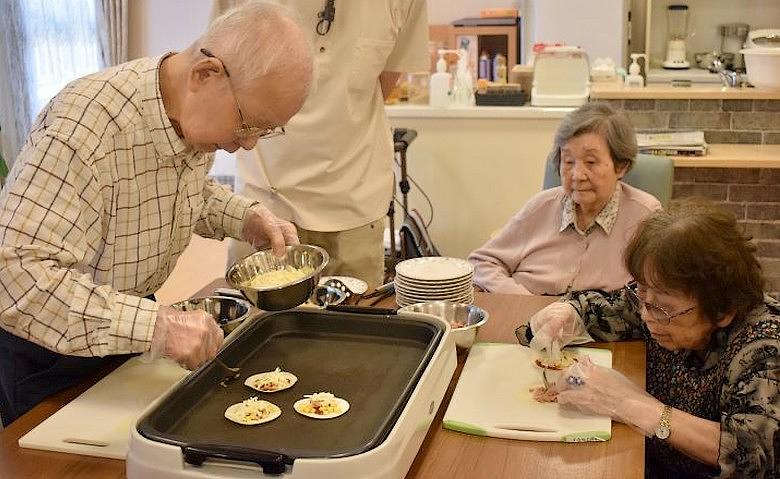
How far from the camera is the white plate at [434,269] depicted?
6.70ft

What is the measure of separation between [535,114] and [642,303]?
250 centimetres

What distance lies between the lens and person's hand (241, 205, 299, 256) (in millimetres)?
1976

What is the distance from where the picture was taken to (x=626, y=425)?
5.03 ft

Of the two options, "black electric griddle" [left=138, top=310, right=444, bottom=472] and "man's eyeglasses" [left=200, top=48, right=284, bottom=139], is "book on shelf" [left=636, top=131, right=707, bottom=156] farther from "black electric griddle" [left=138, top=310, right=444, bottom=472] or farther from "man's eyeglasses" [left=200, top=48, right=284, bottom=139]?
"man's eyeglasses" [left=200, top=48, right=284, bottom=139]

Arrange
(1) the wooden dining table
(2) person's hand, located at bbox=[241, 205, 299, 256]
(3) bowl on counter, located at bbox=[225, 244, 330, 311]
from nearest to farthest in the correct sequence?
(1) the wooden dining table, (3) bowl on counter, located at bbox=[225, 244, 330, 311], (2) person's hand, located at bbox=[241, 205, 299, 256]

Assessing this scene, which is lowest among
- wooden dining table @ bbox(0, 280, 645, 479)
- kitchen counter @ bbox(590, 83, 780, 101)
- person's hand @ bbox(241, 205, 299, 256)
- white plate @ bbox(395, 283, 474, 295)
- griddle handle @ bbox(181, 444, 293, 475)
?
wooden dining table @ bbox(0, 280, 645, 479)

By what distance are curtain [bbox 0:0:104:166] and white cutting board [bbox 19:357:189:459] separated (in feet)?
11.6

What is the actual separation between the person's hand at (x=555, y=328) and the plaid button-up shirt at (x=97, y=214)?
2.44 feet

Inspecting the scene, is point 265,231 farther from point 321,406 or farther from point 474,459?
point 474,459

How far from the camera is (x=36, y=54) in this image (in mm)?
5211

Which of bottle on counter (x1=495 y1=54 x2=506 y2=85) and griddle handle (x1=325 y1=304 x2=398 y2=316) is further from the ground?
bottle on counter (x1=495 y1=54 x2=506 y2=85)

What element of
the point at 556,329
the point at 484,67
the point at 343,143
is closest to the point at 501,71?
the point at 484,67

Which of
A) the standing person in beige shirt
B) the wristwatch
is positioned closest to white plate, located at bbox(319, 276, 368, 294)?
the standing person in beige shirt

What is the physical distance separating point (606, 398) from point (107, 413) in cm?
88
